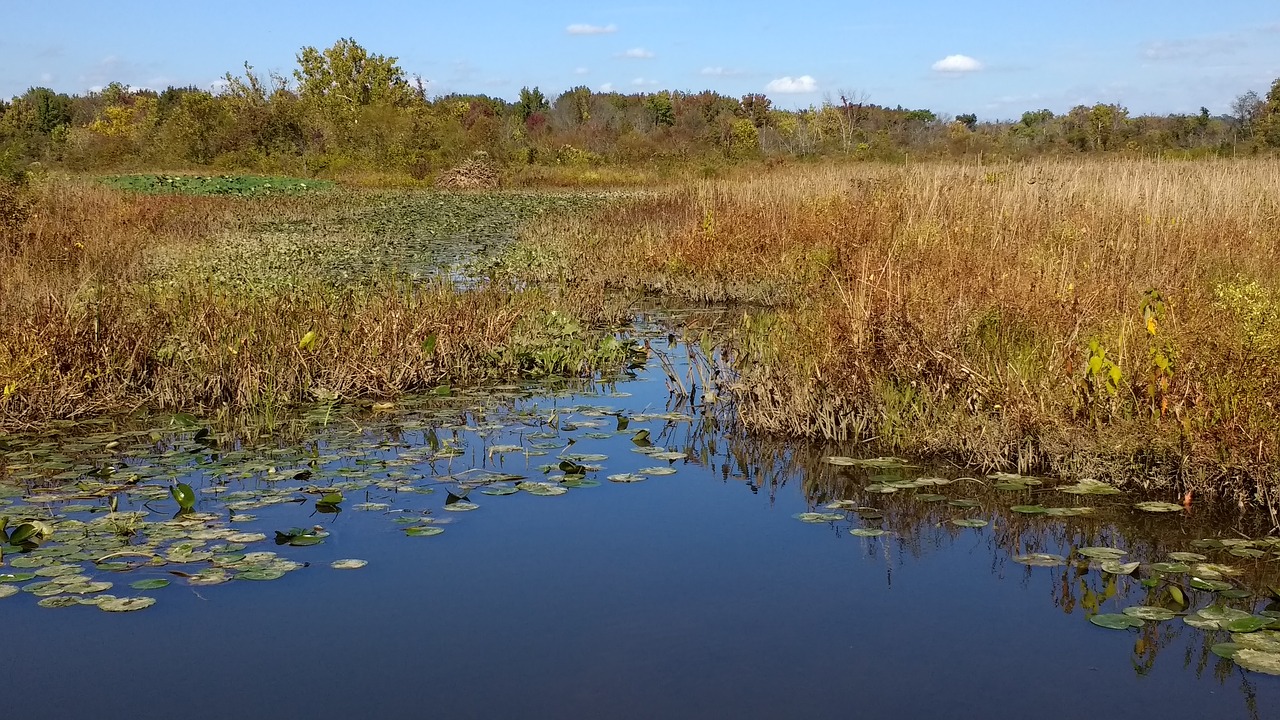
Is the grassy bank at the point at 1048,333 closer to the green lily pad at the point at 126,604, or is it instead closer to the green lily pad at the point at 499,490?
the green lily pad at the point at 499,490

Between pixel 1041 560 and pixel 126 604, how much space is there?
133 inches

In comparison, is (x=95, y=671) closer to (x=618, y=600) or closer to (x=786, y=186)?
(x=618, y=600)

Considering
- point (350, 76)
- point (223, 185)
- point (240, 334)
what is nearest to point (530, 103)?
point (350, 76)

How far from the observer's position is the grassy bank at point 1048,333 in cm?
463

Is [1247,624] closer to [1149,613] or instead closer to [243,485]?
[1149,613]

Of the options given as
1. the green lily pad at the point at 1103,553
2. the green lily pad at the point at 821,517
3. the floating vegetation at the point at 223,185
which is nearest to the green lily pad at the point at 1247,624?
the green lily pad at the point at 1103,553

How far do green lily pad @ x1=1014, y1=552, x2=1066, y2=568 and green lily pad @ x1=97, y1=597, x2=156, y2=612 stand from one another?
3254 millimetres

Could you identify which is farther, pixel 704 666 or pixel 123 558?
pixel 123 558

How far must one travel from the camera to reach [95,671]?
3377 millimetres

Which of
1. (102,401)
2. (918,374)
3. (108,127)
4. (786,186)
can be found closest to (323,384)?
(102,401)

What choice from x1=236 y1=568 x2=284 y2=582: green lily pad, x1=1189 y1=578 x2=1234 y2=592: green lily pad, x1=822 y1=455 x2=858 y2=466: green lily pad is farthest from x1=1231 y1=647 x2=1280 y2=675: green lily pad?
x1=236 y1=568 x2=284 y2=582: green lily pad

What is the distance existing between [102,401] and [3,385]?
20.8 inches

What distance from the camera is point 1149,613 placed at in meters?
3.62

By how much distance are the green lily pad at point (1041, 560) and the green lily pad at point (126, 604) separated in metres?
3.25
